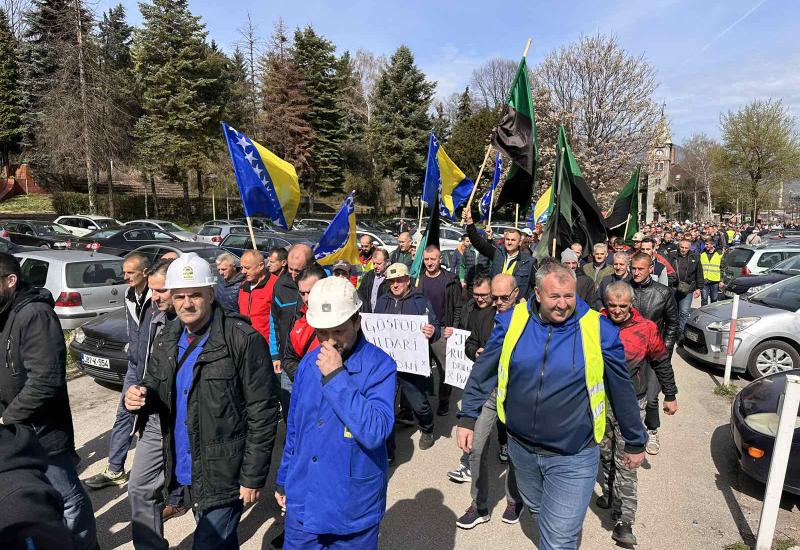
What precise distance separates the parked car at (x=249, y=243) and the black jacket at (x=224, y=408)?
13746 mm

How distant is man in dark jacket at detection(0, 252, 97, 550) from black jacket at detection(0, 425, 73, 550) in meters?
1.75

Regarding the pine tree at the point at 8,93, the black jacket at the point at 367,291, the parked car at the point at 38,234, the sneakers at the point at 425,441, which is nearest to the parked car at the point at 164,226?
the parked car at the point at 38,234

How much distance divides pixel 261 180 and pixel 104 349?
10.4 ft

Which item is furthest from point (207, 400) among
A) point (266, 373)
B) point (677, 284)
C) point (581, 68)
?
point (581, 68)

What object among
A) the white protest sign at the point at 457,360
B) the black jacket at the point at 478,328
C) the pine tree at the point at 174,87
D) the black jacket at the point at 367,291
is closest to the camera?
the black jacket at the point at 478,328

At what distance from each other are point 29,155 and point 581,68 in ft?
134

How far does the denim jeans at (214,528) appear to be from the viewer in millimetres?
2723

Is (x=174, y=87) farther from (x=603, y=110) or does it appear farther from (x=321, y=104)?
(x=603, y=110)

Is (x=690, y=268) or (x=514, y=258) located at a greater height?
(x=514, y=258)

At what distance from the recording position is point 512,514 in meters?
4.15

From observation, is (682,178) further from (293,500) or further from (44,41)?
(293,500)

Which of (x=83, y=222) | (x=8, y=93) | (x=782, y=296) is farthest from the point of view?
(x=8, y=93)

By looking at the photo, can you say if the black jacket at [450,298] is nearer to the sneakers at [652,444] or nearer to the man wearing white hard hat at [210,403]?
the sneakers at [652,444]

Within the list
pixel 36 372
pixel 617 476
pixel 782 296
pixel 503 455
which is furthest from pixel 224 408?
pixel 782 296
